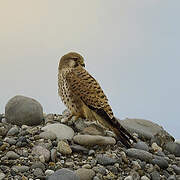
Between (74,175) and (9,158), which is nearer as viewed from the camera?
(74,175)

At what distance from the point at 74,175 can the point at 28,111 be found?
5.07ft

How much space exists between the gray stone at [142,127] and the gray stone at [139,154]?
0.96 meters

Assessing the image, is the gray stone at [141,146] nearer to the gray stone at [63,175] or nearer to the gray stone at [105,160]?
the gray stone at [105,160]

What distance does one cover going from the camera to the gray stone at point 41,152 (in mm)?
4402

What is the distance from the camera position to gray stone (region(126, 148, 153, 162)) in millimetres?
4883

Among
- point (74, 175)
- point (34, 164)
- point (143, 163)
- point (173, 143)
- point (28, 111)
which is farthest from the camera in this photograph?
point (173, 143)

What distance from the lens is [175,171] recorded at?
5035 mm

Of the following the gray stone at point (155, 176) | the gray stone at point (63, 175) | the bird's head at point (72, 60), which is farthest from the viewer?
the bird's head at point (72, 60)

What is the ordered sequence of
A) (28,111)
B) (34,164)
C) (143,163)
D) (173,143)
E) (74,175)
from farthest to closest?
(173,143)
(28,111)
(143,163)
(34,164)
(74,175)

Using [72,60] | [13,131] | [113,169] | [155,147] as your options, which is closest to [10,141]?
[13,131]

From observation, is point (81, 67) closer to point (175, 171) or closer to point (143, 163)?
point (143, 163)

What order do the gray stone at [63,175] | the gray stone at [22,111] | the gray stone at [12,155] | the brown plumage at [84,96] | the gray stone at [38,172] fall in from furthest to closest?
the gray stone at [22,111] < the brown plumage at [84,96] < the gray stone at [12,155] < the gray stone at [38,172] < the gray stone at [63,175]

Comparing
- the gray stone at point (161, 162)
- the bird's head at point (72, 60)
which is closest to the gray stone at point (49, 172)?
the gray stone at point (161, 162)

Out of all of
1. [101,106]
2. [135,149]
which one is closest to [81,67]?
[101,106]
